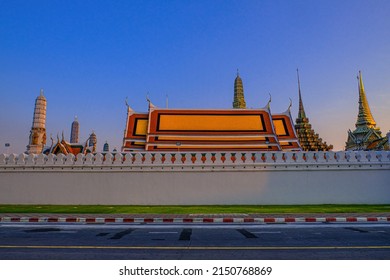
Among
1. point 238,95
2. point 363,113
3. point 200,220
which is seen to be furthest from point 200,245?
point 363,113

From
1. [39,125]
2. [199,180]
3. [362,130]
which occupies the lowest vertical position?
[199,180]

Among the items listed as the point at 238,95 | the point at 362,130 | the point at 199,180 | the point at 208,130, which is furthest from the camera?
the point at 238,95

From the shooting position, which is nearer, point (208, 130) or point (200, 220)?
point (200, 220)

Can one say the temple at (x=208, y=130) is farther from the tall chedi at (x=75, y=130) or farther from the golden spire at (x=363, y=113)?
the tall chedi at (x=75, y=130)

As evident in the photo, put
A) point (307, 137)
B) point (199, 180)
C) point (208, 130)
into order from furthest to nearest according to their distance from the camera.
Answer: point (307, 137) < point (208, 130) < point (199, 180)

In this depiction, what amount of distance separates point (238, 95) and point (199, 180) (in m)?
51.4

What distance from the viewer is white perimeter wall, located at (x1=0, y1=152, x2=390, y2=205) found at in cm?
1639

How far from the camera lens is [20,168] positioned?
1673cm

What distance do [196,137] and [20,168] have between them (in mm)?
11676

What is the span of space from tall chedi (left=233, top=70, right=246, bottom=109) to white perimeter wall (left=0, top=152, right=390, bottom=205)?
155 ft

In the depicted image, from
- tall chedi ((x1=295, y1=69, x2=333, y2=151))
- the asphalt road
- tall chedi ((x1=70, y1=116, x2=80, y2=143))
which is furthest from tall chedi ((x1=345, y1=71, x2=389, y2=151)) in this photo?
tall chedi ((x1=70, y1=116, x2=80, y2=143))

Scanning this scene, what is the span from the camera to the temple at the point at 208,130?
2108 cm

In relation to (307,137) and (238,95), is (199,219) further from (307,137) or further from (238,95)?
(238,95)

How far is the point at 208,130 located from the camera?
22.4m
